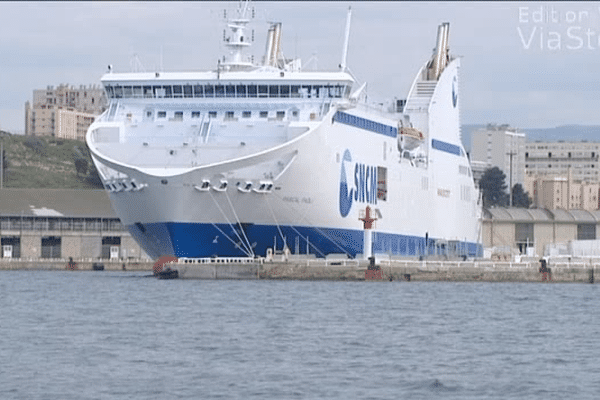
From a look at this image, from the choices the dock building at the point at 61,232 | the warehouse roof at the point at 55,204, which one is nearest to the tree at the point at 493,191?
the warehouse roof at the point at 55,204

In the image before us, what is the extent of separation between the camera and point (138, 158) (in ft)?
255

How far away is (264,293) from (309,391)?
91.5ft

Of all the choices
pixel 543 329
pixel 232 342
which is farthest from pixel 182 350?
pixel 543 329

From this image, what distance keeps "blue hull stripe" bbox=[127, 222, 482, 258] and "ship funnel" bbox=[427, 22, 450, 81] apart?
23407 millimetres

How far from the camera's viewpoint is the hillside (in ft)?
565

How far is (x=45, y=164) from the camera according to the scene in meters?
186

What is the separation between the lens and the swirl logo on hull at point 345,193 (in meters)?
80.4

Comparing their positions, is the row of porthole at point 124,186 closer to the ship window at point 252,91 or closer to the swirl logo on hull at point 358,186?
the ship window at point 252,91

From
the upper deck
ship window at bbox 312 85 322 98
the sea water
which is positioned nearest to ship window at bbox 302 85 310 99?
the upper deck

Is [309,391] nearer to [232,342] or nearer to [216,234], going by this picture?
[232,342]

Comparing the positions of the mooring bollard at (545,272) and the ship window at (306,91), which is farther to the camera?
the ship window at (306,91)

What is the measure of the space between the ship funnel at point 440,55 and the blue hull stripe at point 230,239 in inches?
922

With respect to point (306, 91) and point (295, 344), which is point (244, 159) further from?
point (295, 344)

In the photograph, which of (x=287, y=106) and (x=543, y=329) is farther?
(x=287, y=106)
